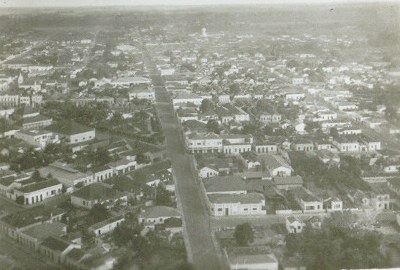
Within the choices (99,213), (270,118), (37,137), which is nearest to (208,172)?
(99,213)

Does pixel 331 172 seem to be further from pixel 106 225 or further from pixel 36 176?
pixel 36 176

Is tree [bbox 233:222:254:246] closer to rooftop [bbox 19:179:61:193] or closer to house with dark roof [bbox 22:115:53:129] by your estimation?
rooftop [bbox 19:179:61:193]

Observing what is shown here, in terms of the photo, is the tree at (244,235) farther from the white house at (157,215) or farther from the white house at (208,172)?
the white house at (208,172)

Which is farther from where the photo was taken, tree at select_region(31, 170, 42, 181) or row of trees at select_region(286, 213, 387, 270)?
tree at select_region(31, 170, 42, 181)

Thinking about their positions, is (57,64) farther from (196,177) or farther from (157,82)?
(196,177)

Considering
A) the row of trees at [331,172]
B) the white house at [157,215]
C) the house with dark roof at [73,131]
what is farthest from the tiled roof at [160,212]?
the house with dark roof at [73,131]

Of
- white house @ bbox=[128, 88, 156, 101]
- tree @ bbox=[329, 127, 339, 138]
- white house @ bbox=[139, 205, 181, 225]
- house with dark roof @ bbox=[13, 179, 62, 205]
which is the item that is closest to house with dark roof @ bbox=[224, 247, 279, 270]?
white house @ bbox=[139, 205, 181, 225]

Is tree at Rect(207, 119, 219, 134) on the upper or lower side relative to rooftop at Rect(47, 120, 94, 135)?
lower
